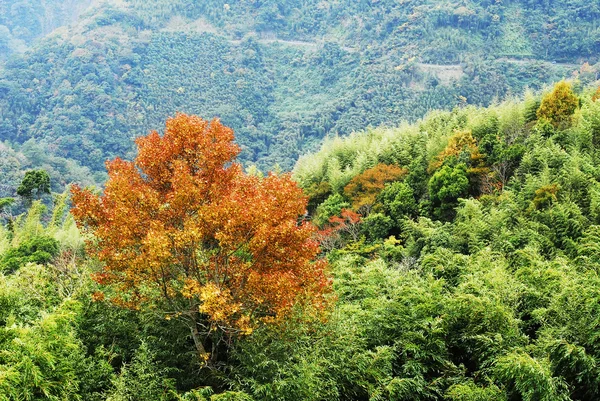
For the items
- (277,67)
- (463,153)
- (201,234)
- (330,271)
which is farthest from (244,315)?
(277,67)

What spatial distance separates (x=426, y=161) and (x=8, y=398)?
21147mm

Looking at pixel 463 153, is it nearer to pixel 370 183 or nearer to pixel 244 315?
pixel 370 183

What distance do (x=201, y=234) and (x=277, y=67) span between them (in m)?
128

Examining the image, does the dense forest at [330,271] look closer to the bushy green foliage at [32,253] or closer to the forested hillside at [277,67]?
the bushy green foliage at [32,253]

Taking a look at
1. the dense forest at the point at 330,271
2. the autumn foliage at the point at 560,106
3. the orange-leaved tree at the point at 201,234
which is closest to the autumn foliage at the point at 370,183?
the dense forest at the point at 330,271

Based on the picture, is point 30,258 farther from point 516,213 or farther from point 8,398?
point 516,213

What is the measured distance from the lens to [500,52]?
9919cm

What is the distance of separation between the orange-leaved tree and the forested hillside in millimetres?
82099

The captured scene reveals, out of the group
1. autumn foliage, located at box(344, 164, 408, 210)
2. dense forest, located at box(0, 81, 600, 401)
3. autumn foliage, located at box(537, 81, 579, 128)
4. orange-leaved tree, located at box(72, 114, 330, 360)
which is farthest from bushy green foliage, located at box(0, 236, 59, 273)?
autumn foliage, located at box(537, 81, 579, 128)

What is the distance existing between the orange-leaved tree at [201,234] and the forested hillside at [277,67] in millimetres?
82099

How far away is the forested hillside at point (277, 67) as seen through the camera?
9212cm

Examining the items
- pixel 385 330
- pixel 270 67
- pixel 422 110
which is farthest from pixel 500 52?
pixel 385 330

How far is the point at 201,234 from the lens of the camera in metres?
6.66

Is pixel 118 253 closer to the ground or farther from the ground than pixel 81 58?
farther from the ground
